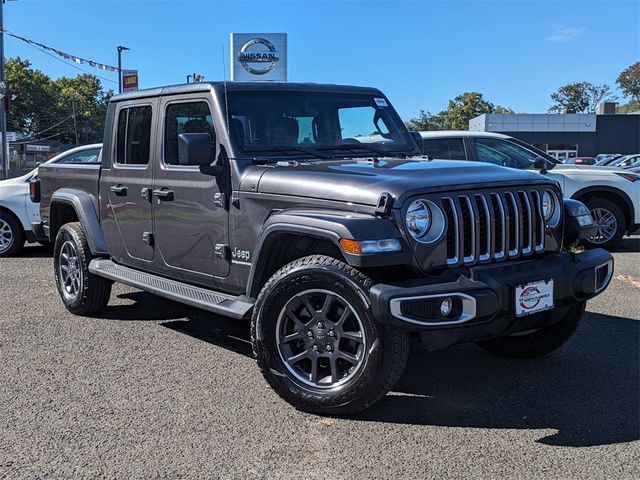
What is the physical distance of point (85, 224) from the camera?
582 centimetres

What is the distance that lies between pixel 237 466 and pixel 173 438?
0.49 meters

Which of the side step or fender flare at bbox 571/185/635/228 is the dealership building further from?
the side step

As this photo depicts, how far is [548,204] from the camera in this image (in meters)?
4.08

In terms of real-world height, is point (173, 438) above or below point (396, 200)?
below

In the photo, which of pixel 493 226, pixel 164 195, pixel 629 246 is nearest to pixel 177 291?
pixel 164 195

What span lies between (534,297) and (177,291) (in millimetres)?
2512

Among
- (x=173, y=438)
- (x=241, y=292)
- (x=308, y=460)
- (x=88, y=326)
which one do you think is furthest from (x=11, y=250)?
(x=308, y=460)

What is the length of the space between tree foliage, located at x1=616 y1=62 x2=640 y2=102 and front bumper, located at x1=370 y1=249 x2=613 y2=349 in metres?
101

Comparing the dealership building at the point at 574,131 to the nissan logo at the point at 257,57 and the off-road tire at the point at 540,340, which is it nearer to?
the nissan logo at the point at 257,57

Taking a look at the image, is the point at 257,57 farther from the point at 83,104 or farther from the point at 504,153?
the point at 83,104

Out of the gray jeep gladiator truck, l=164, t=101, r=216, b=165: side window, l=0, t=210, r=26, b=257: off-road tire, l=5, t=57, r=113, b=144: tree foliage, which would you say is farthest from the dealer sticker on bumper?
l=5, t=57, r=113, b=144: tree foliage

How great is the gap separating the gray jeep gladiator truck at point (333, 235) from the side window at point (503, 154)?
4.34m

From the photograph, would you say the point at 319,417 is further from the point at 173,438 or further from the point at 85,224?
the point at 85,224

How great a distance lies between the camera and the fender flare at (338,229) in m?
3.30
